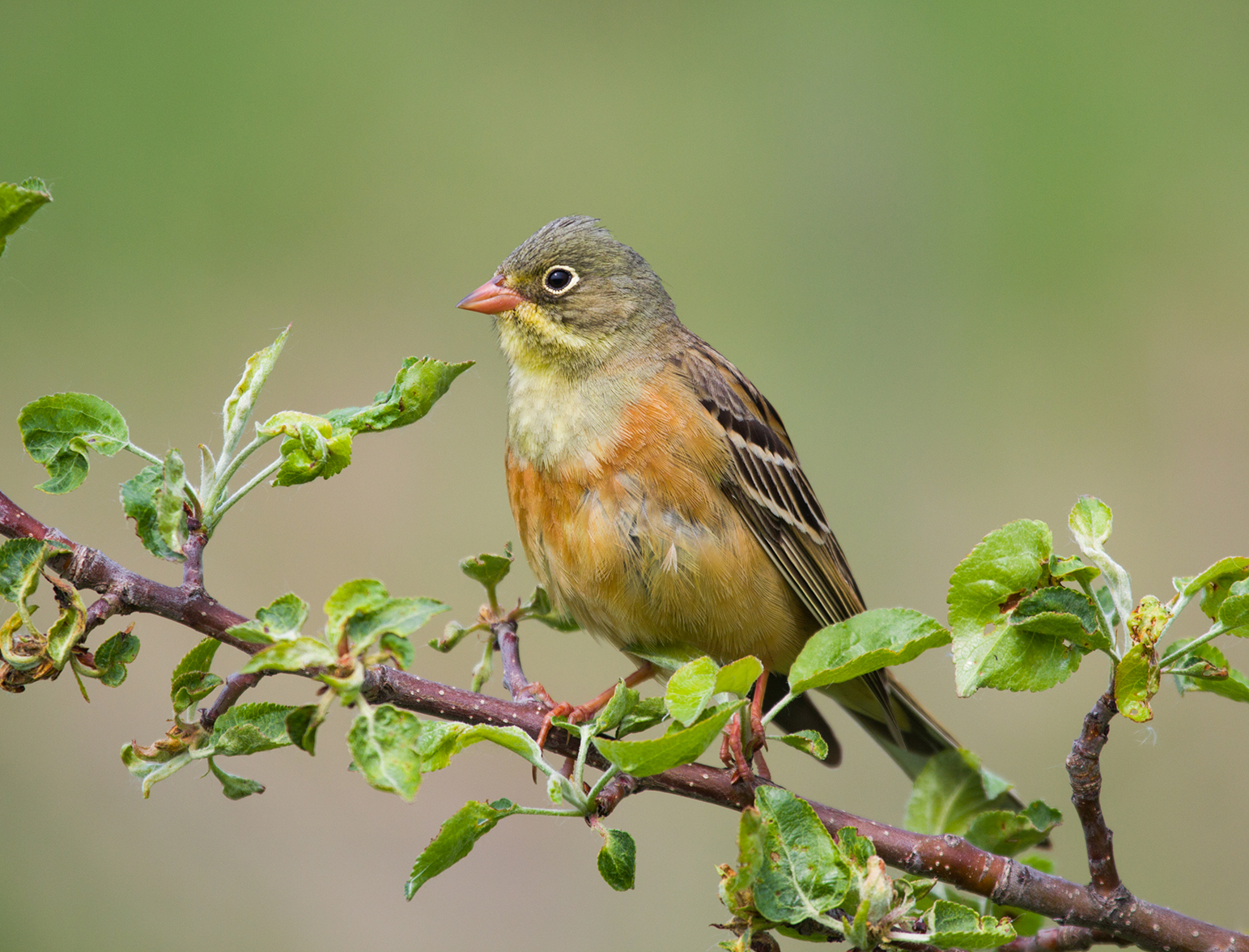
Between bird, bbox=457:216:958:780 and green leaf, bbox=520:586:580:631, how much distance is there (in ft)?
0.43

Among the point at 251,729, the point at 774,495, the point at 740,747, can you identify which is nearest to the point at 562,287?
the point at 774,495

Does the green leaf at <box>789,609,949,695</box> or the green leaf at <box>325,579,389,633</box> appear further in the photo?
the green leaf at <box>789,609,949,695</box>

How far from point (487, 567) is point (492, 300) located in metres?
1.48

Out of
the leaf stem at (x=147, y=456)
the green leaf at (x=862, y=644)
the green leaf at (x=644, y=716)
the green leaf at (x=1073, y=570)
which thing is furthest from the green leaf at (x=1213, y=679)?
the leaf stem at (x=147, y=456)

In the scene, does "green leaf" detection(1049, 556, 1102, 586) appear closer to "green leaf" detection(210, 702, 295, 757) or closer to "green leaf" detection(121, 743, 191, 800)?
"green leaf" detection(210, 702, 295, 757)

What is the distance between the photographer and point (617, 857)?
6.92ft

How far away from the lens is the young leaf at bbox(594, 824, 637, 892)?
2.11m

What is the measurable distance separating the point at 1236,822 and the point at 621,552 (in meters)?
5.33

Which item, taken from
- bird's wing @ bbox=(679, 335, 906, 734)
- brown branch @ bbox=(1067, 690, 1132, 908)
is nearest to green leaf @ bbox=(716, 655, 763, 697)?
brown branch @ bbox=(1067, 690, 1132, 908)

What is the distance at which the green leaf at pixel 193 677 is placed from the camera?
2184mm

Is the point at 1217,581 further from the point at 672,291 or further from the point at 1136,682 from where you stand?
the point at 672,291

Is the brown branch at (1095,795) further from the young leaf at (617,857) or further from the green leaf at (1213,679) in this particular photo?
the young leaf at (617,857)

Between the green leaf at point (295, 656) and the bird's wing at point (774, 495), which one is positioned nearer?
the green leaf at point (295, 656)

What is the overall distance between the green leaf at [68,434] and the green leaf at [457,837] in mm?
996
